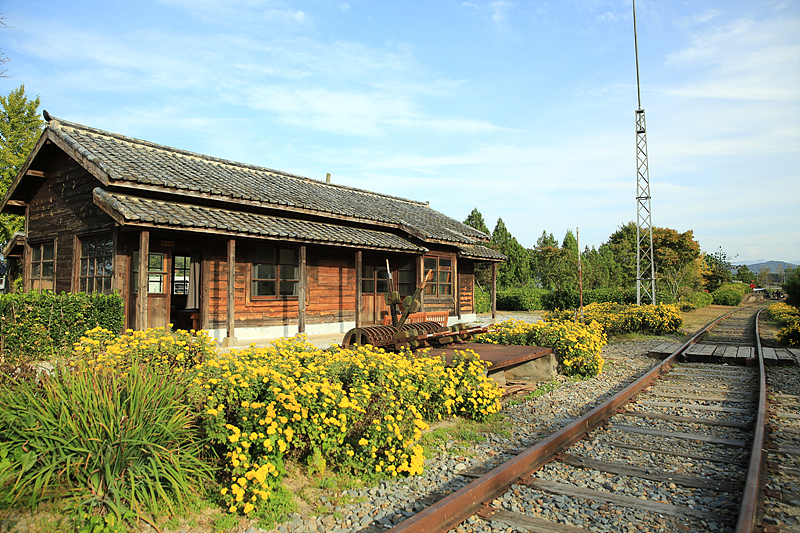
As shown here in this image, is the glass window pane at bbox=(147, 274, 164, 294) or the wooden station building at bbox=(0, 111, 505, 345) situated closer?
the wooden station building at bbox=(0, 111, 505, 345)

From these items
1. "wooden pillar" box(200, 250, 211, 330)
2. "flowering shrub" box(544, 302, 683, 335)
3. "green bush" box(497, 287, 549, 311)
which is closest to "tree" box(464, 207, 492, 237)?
"green bush" box(497, 287, 549, 311)

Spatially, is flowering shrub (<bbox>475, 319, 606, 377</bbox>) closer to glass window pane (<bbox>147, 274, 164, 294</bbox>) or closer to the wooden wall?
the wooden wall

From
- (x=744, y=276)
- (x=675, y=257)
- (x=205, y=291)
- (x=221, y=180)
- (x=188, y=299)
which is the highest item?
(x=221, y=180)

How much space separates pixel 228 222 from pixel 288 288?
3.29m

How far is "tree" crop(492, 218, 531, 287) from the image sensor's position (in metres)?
36.8

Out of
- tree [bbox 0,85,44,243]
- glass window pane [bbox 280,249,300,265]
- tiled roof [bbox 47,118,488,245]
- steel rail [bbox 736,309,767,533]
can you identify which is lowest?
steel rail [bbox 736,309,767,533]

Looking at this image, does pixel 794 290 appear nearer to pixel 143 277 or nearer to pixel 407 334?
pixel 407 334

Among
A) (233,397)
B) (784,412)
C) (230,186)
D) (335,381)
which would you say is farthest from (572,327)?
(230,186)

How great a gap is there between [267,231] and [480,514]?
9.80m

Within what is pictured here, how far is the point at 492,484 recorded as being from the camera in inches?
145

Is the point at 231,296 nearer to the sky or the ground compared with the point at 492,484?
nearer to the sky

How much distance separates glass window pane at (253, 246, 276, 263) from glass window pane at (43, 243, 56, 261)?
5.99 metres

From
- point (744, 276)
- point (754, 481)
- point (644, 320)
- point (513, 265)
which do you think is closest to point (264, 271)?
point (754, 481)

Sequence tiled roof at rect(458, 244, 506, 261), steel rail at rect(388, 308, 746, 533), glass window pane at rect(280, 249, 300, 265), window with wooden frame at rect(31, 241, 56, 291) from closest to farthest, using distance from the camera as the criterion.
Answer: steel rail at rect(388, 308, 746, 533) < window with wooden frame at rect(31, 241, 56, 291) < glass window pane at rect(280, 249, 300, 265) < tiled roof at rect(458, 244, 506, 261)
